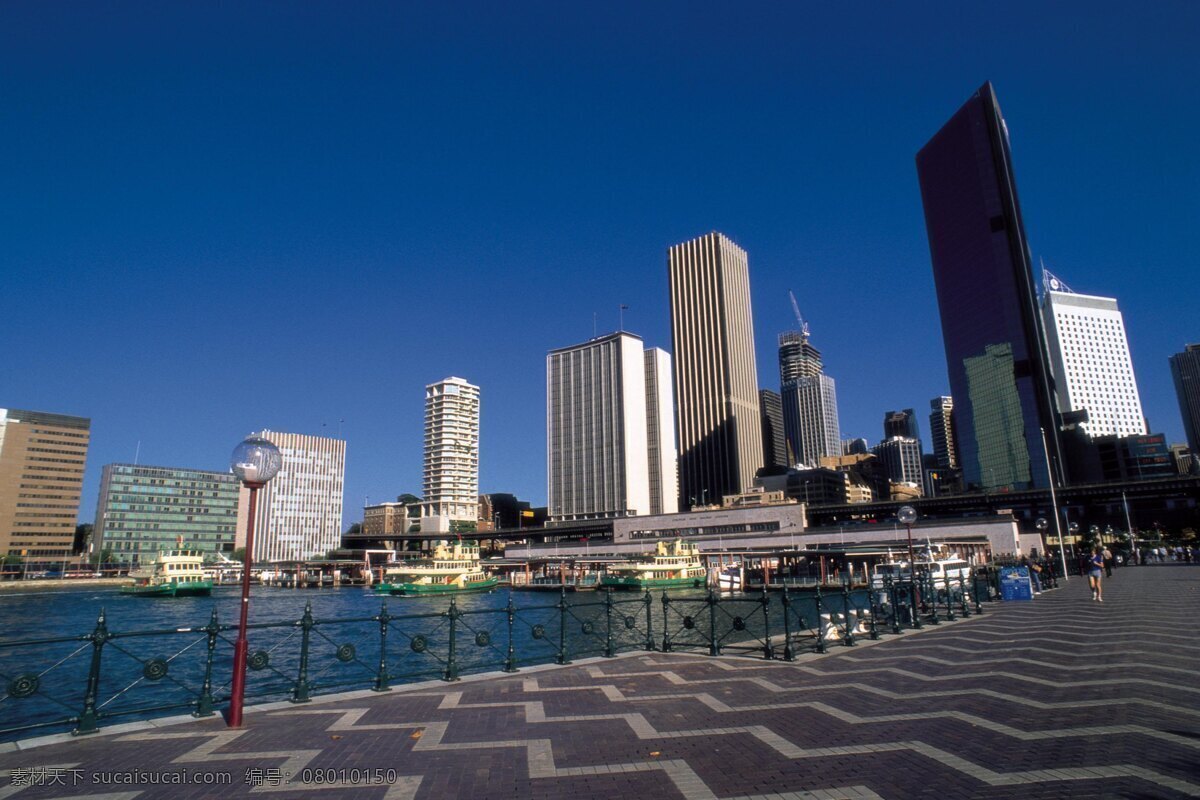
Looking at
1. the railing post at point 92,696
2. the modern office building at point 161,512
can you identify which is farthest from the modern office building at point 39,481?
the railing post at point 92,696

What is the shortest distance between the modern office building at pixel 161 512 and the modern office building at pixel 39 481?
7952 millimetres

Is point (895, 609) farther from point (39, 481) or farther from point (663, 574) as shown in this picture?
point (39, 481)

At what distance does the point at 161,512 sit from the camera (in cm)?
17888

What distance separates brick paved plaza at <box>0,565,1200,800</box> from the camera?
683 centimetres

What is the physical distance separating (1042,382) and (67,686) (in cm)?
17095

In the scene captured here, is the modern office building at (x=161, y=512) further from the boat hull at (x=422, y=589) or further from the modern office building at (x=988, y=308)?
the modern office building at (x=988, y=308)

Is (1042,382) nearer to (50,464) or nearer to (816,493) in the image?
(816,493)

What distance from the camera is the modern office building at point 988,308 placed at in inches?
5787

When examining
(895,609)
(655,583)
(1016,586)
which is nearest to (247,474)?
(895,609)

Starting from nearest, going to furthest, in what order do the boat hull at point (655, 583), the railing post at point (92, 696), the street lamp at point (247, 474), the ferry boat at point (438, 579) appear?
the railing post at point (92, 696), the street lamp at point (247, 474), the boat hull at point (655, 583), the ferry boat at point (438, 579)

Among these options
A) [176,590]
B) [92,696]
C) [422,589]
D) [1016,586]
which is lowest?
[422,589]

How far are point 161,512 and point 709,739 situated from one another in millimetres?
213361

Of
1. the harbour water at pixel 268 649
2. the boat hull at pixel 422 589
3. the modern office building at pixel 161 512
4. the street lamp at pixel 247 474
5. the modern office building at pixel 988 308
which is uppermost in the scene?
the modern office building at pixel 988 308

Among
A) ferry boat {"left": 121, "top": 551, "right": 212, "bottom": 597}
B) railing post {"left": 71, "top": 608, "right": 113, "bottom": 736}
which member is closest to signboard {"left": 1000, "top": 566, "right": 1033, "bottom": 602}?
railing post {"left": 71, "top": 608, "right": 113, "bottom": 736}
